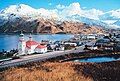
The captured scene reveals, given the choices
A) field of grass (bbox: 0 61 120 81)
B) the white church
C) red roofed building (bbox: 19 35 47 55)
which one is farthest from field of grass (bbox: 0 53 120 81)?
red roofed building (bbox: 19 35 47 55)

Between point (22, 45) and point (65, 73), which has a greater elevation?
point (22, 45)

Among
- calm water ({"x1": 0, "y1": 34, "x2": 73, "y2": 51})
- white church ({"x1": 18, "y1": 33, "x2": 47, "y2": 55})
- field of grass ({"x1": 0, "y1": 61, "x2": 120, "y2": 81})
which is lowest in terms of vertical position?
calm water ({"x1": 0, "y1": 34, "x2": 73, "y2": 51})

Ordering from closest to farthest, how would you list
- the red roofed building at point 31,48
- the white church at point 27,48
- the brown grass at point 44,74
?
the brown grass at point 44,74 < the white church at point 27,48 < the red roofed building at point 31,48

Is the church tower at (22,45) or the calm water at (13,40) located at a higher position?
the church tower at (22,45)

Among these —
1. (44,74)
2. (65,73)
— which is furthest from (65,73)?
(44,74)

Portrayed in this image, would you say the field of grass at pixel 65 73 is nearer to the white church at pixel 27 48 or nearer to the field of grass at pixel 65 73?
the field of grass at pixel 65 73

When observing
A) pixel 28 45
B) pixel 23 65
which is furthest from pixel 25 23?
pixel 23 65

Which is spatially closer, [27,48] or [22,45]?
[22,45]

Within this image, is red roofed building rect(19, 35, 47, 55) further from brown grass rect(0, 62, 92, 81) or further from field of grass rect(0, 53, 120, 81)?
brown grass rect(0, 62, 92, 81)

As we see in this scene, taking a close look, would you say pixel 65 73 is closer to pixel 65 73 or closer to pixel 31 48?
pixel 65 73

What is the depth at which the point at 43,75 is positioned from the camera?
26.9m

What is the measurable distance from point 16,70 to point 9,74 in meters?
1.97

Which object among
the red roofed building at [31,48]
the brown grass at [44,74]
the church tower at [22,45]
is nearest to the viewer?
the brown grass at [44,74]

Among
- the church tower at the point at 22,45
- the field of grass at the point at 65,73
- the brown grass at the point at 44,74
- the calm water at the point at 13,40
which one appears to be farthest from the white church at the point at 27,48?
the calm water at the point at 13,40
